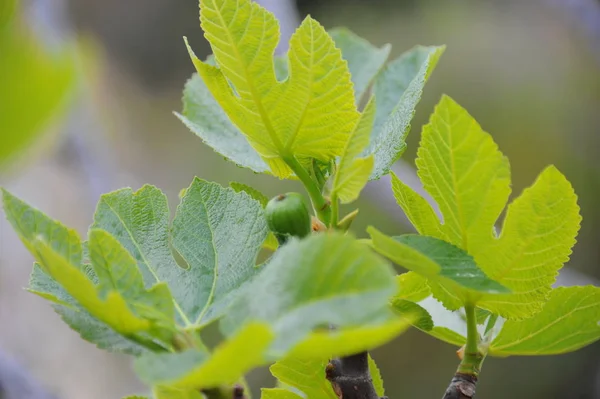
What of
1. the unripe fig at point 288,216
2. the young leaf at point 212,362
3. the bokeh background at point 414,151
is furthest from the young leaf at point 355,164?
the bokeh background at point 414,151

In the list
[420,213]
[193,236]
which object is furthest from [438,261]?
[193,236]

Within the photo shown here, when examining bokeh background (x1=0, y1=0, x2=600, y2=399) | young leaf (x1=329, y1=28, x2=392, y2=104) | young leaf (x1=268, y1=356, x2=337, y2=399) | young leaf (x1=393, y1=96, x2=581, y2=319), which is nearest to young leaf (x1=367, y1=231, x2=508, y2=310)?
young leaf (x1=393, y1=96, x2=581, y2=319)

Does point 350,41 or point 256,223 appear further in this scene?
point 350,41

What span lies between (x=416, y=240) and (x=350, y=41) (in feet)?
1.06

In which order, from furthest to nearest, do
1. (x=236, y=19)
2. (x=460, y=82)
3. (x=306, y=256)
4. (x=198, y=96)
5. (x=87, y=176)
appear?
(x=460, y=82), (x=87, y=176), (x=198, y=96), (x=236, y=19), (x=306, y=256)

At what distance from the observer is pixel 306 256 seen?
0.28m

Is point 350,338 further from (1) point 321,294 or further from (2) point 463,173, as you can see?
(2) point 463,173

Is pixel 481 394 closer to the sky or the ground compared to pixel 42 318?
closer to the sky

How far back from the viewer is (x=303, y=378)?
453 millimetres

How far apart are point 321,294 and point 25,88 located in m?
0.14

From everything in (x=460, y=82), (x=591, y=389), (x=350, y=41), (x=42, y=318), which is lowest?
(x=42, y=318)

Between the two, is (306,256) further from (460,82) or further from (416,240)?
(460,82)

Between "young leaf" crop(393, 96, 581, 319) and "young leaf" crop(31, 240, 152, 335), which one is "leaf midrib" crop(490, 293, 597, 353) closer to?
"young leaf" crop(393, 96, 581, 319)

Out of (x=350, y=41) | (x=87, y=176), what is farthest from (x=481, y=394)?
(x=350, y=41)
